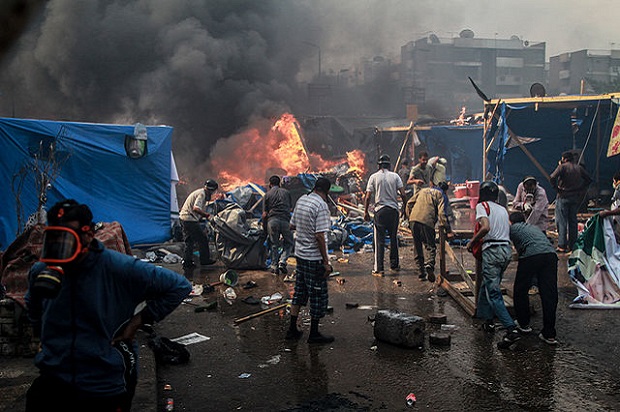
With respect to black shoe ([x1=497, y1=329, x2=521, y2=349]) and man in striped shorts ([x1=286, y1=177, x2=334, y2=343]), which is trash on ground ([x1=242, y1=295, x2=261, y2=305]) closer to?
man in striped shorts ([x1=286, y1=177, x2=334, y2=343])

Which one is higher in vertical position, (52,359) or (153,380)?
(52,359)

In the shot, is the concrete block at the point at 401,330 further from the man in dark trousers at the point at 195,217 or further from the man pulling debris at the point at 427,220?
the man in dark trousers at the point at 195,217

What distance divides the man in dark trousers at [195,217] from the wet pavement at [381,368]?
2.65 m

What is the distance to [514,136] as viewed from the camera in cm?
1405

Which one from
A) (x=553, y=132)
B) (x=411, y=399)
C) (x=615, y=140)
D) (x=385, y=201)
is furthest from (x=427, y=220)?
(x=553, y=132)

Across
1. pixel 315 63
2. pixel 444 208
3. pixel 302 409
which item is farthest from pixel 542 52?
pixel 302 409

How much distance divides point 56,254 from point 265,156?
19.7 m

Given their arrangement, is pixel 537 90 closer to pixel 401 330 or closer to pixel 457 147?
pixel 457 147

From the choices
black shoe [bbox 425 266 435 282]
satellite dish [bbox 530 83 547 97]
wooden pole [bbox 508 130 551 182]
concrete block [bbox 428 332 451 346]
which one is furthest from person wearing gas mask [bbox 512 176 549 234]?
satellite dish [bbox 530 83 547 97]

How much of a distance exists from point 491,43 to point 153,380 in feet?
224

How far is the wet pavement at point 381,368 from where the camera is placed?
402cm

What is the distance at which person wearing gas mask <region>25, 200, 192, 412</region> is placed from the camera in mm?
2201

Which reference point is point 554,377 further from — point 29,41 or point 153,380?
point 29,41

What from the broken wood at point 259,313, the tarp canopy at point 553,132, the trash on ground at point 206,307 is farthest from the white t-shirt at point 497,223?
the tarp canopy at point 553,132
